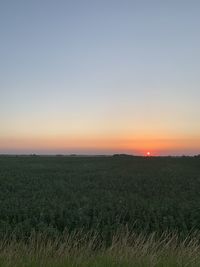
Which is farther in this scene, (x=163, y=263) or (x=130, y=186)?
(x=130, y=186)

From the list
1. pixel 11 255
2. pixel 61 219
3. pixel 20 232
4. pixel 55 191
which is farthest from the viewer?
pixel 55 191

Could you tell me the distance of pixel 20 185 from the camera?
3234cm

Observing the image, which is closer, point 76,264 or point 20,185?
point 76,264

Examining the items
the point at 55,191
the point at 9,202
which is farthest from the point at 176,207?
the point at 55,191

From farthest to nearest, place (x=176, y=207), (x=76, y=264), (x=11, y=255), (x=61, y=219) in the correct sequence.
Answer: (x=176, y=207), (x=61, y=219), (x=11, y=255), (x=76, y=264)

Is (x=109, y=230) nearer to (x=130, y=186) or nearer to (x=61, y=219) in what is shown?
(x=61, y=219)

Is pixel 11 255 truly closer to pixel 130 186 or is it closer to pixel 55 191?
pixel 55 191

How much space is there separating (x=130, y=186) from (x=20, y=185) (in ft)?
24.8

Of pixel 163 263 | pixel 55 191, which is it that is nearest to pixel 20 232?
pixel 163 263

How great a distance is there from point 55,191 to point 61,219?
11.0 metres

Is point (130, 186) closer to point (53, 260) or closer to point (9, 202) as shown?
point (9, 202)

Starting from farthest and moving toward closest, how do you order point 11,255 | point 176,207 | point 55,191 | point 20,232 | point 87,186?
point 87,186, point 55,191, point 176,207, point 20,232, point 11,255

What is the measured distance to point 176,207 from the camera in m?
19.8

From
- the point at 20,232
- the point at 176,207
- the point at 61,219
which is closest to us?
the point at 20,232
